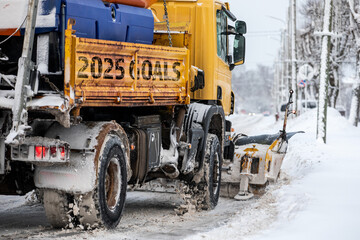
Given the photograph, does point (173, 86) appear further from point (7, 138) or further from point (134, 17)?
point (7, 138)

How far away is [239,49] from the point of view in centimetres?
1177

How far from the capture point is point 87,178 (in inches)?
272

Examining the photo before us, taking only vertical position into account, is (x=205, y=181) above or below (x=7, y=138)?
below

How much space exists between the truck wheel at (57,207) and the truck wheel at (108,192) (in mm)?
157

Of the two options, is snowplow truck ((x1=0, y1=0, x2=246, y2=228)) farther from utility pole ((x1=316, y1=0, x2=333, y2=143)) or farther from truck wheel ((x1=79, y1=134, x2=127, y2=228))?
utility pole ((x1=316, y1=0, x2=333, y2=143))

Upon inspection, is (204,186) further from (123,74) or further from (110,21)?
(110,21)

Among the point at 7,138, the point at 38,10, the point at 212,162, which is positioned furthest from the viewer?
the point at 212,162

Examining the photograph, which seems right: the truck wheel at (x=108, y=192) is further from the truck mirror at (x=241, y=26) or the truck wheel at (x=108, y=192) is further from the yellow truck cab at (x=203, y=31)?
the truck mirror at (x=241, y=26)

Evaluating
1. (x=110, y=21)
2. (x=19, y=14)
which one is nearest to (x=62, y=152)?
(x=19, y=14)

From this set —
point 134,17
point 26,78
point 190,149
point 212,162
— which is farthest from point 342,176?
point 26,78

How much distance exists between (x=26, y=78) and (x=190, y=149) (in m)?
4.10

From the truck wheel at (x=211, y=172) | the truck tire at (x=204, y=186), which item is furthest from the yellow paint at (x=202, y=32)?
the truck tire at (x=204, y=186)

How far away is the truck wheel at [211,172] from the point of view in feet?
34.9

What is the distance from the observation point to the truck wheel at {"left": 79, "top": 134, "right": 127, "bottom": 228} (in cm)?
716
